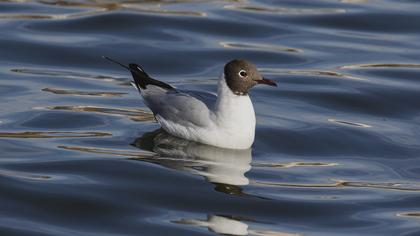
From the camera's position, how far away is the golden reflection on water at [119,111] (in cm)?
1374

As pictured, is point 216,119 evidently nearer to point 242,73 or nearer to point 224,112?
point 224,112

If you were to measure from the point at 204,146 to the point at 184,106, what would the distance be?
467mm

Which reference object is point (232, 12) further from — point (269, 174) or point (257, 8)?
point (269, 174)

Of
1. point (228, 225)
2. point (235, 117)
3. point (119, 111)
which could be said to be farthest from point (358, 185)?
point (119, 111)

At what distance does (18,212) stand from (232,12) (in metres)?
9.40

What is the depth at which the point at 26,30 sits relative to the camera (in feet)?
58.4

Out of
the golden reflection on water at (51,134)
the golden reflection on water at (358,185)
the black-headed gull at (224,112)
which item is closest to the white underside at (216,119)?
the black-headed gull at (224,112)

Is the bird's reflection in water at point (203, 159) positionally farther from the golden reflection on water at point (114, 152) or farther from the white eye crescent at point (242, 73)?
the white eye crescent at point (242, 73)

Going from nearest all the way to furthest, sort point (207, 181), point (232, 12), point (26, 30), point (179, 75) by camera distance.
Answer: point (207, 181), point (179, 75), point (26, 30), point (232, 12)

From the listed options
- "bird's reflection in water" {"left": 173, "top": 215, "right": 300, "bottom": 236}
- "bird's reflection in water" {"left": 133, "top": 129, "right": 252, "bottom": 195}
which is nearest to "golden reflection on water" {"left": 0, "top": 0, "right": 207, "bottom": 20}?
"bird's reflection in water" {"left": 133, "top": 129, "right": 252, "bottom": 195}

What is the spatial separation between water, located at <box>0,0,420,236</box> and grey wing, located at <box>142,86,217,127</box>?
247 millimetres

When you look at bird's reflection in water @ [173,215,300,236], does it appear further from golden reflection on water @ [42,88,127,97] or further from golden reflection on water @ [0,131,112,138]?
golden reflection on water @ [42,88,127,97]

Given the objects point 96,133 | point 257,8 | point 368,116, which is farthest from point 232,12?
point 96,133

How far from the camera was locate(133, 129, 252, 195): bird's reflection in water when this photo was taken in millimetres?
11422
